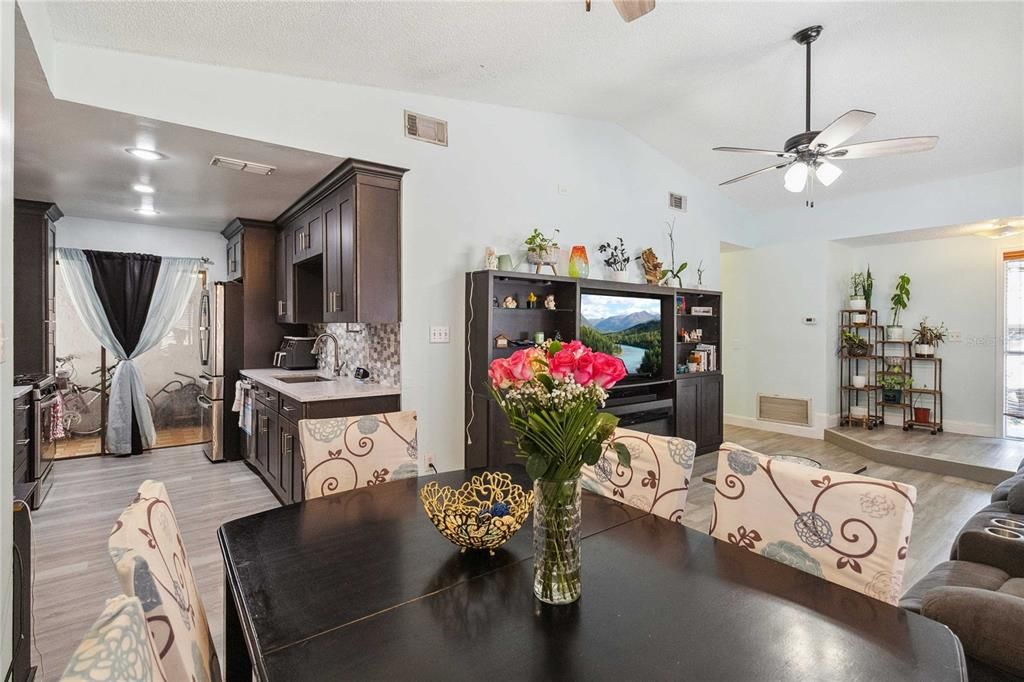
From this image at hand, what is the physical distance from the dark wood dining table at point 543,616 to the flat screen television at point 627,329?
322 centimetres

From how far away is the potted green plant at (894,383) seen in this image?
6.29 meters

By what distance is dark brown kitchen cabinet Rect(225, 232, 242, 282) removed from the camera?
5.21 metres

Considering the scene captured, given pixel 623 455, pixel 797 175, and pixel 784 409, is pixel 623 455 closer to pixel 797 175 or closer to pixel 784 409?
pixel 797 175

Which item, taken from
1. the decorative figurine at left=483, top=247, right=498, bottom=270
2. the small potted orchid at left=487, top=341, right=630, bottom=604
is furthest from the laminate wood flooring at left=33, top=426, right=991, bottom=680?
the decorative figurine at left=483, top=247, right=498, bottom=270

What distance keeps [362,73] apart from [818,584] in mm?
3404

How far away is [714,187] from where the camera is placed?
19.7ft

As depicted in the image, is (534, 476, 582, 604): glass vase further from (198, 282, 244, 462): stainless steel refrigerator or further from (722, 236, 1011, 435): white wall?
(722, 236, 1011, 435): white wall

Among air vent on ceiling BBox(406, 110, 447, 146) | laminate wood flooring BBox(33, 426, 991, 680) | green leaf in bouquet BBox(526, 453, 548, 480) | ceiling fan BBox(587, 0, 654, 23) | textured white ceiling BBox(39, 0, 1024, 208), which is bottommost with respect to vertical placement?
laminate wood flooring BBox(33, 426, 991, 680)

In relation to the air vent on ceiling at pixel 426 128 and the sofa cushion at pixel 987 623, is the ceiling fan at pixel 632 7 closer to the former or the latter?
the air vent on ceiling at pixel 426 128

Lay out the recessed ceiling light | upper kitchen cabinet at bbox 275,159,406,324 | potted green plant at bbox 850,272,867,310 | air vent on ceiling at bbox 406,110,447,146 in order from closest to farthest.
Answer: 1. the recessed ceiling light
2. upper kitchen cabinet at bbox 275,159,406,324
3. air vent on ceiling at bbox 406,110,447,146
4. potted green plant at bbox 850,272,867,310

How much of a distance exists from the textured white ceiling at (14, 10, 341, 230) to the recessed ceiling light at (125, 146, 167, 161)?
47mm

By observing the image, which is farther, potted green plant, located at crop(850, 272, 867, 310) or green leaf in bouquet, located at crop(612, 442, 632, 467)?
potted green plant, located at crop(850, 272, 867, 310)

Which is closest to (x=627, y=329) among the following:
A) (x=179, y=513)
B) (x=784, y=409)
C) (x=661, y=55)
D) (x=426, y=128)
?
(x=661, y=55)

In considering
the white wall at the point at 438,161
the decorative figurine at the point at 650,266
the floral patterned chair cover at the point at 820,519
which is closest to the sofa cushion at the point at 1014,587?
the floral patterned chair cover at the point at 820,519
